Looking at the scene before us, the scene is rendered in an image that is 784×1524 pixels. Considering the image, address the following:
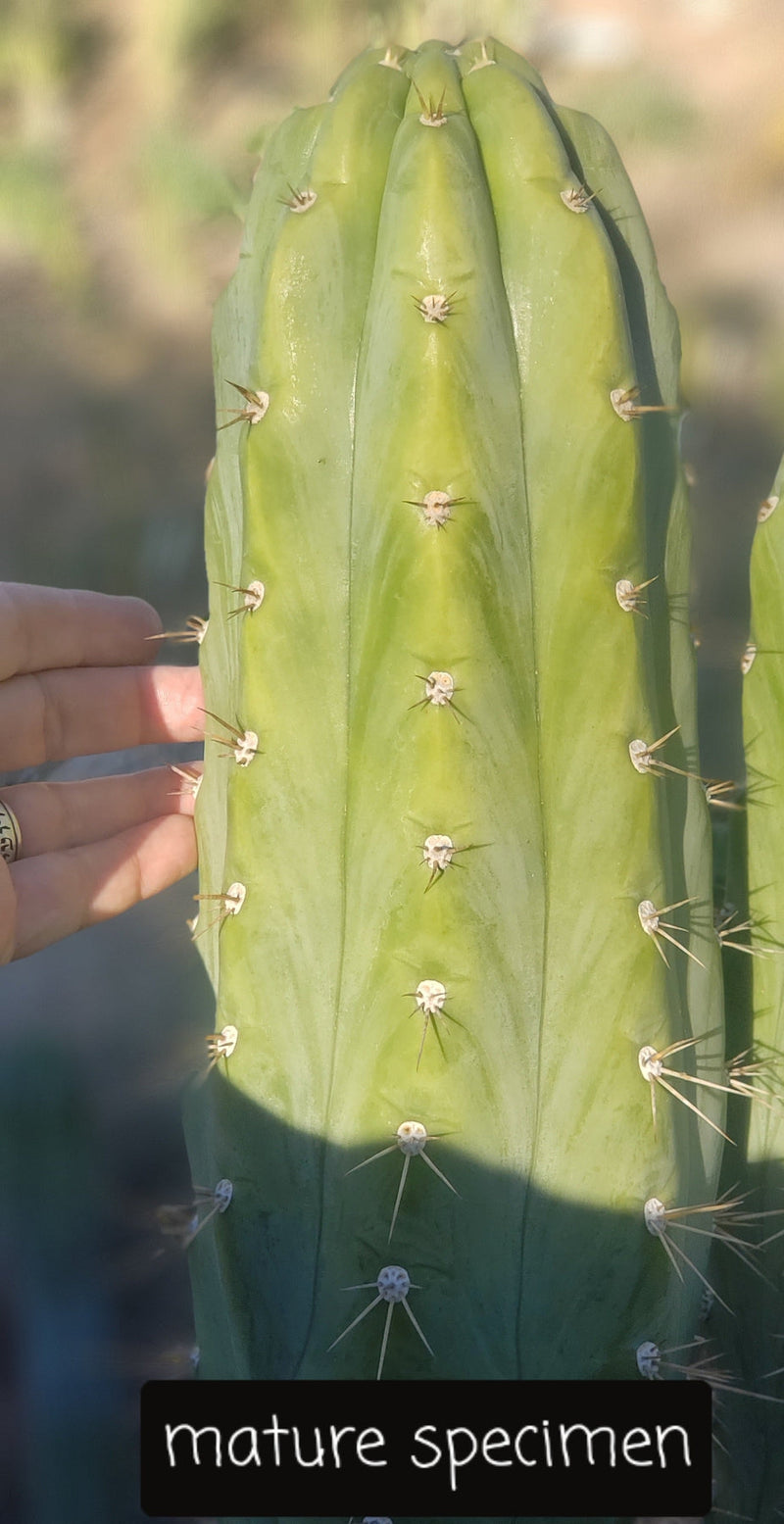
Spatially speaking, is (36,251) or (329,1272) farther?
(36,251)

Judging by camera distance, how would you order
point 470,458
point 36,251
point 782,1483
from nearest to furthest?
point 470,458, point 782,1483, point 36,251

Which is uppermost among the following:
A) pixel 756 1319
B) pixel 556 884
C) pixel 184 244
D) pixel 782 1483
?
pixel 184 244

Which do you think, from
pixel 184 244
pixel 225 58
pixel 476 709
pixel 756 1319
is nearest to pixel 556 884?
pixel 476 709

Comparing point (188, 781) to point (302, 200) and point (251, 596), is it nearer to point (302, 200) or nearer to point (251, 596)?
point (251, 596)

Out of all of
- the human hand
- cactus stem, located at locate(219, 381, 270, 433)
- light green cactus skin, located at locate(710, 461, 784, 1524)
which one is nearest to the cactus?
cactus stem, located at locate(219, 381, 270, 433)

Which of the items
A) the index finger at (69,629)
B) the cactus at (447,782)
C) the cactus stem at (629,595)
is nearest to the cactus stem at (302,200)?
the cactus at (447,782)

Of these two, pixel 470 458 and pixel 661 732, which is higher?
pixel 470 458

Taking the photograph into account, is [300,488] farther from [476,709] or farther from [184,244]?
[184,244]

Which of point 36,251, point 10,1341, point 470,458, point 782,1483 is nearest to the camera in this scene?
point 470,458
